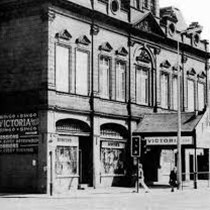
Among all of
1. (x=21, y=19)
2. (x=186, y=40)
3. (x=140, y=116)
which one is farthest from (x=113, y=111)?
(x=186, y=40)

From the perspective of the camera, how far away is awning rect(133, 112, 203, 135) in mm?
37625

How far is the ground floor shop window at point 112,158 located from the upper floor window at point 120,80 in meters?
3.24

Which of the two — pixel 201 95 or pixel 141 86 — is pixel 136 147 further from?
pixel 201 95

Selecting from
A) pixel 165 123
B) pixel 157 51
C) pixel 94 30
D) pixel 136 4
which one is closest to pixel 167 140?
pixel 165 123

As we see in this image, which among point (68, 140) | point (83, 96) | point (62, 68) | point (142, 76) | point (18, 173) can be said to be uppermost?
point (142, 76)

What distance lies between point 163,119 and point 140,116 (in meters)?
1.96

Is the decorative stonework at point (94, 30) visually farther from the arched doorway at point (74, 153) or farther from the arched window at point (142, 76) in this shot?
the arched doorway at point (74, 153)

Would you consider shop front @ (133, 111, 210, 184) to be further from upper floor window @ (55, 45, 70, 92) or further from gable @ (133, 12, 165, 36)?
gable @ (133, 12, 165, 36)

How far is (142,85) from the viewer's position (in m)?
41.9

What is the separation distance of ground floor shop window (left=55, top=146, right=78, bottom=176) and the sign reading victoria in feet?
5.59

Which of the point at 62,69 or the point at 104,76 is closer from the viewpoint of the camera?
the point at 62,69

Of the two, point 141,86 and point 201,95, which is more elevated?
point 201,95

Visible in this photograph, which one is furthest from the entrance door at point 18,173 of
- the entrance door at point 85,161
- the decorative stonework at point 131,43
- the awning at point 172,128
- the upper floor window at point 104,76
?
the decorative stonework at point 131,43

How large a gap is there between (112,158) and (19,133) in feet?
24.4
